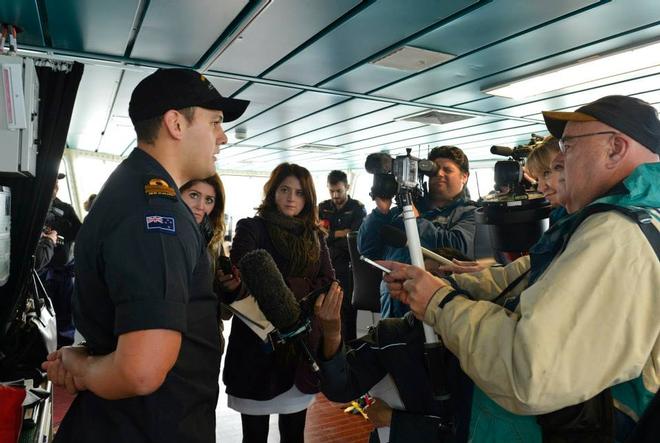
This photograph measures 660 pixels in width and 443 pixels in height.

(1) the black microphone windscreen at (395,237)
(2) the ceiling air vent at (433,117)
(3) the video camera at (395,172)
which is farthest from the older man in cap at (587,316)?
(2) the ceiling air vent at (433,117)

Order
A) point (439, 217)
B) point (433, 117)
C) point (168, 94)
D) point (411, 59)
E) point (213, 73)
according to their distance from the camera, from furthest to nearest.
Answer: point (433, 117) < point (213, 73) < point (411, 59) < point (439, 217) < point (168, 94)

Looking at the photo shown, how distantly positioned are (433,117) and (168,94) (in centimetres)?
413

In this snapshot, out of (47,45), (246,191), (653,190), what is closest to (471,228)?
(653,190)

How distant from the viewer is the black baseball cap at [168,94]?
1003mm

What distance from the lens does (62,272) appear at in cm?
362

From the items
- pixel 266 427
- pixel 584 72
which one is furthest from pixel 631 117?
pixel 584 72

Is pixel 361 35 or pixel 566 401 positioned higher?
pixel 361 35

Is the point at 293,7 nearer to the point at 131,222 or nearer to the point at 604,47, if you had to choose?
the point at 131,222

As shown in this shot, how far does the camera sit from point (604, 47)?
9.29 ft

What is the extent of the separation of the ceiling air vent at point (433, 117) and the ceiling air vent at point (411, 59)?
143 centimetres

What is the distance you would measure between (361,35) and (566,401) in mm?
2332

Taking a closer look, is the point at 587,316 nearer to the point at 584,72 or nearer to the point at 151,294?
the point at 151,294

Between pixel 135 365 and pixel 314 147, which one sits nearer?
pixel 135 365

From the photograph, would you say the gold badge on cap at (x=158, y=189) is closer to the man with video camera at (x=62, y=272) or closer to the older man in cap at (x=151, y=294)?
the older man in cap at (x=151, y=294)
